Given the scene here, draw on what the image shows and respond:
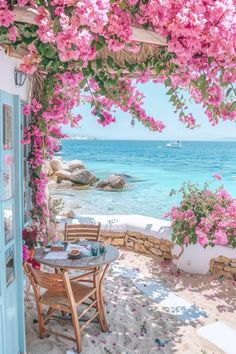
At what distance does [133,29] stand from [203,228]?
130 inches

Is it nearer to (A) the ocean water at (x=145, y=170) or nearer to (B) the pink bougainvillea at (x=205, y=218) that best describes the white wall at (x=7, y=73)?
(B) the pink bougainvillea at (x=205, y=218)

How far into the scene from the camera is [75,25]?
1445 mm

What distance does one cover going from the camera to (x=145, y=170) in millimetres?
29844

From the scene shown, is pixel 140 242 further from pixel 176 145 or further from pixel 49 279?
pixel 176 145

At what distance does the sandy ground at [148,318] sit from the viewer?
9.87ft

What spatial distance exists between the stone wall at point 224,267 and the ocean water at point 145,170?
788 centimetres

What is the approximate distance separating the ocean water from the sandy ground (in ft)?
26.7

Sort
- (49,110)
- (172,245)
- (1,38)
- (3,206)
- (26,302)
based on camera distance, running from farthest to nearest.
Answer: (172,245)
(49,110)
(26,302)
(3,206)
(1,38)

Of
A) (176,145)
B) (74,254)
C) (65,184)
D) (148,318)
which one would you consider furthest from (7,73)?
(176,145)

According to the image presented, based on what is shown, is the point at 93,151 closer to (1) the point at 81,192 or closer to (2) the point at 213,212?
(1) the point at 81,192

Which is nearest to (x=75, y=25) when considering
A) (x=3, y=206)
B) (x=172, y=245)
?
(x=3, y=206)

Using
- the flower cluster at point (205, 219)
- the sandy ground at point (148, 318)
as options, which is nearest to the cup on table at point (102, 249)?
the sandy ground at point (148, 318)

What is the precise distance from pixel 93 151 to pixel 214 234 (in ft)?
120

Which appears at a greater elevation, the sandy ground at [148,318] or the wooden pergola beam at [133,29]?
the wooden pergola beam at [133,29]
